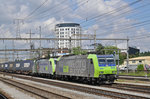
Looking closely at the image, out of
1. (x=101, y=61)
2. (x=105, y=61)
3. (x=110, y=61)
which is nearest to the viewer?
(x=101, y=61)

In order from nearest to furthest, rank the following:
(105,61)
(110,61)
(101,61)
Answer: (101,61), (105,61), (110,61)

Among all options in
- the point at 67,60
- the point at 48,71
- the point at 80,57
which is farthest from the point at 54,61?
the point at 80,57

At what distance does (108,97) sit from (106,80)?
29.1ft

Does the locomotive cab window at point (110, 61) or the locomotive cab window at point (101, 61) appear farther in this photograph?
the locomotive cab window at point (110, 61)

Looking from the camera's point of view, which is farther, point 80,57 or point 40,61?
point 40,61

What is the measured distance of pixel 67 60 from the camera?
109 ft

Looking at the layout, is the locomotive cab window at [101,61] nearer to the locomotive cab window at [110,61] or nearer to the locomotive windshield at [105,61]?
the locomotive windshield at [105,61]

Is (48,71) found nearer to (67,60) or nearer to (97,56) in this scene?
(67,60)

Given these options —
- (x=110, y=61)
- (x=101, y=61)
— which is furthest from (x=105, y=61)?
(x=110, y=61)

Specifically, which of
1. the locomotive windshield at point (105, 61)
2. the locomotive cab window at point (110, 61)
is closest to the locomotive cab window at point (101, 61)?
the locomotive windshield at point (105, 61)

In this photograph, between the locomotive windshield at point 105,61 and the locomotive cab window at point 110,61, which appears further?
the locomotive cab window at point 110,61

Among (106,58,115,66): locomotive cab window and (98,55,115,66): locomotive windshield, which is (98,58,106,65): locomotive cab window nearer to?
(98,55,115,66): locomotive windshield

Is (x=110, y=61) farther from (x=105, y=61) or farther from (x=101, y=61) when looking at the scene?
(x=101, y=61)

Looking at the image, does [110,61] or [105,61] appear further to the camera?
[110,61]
